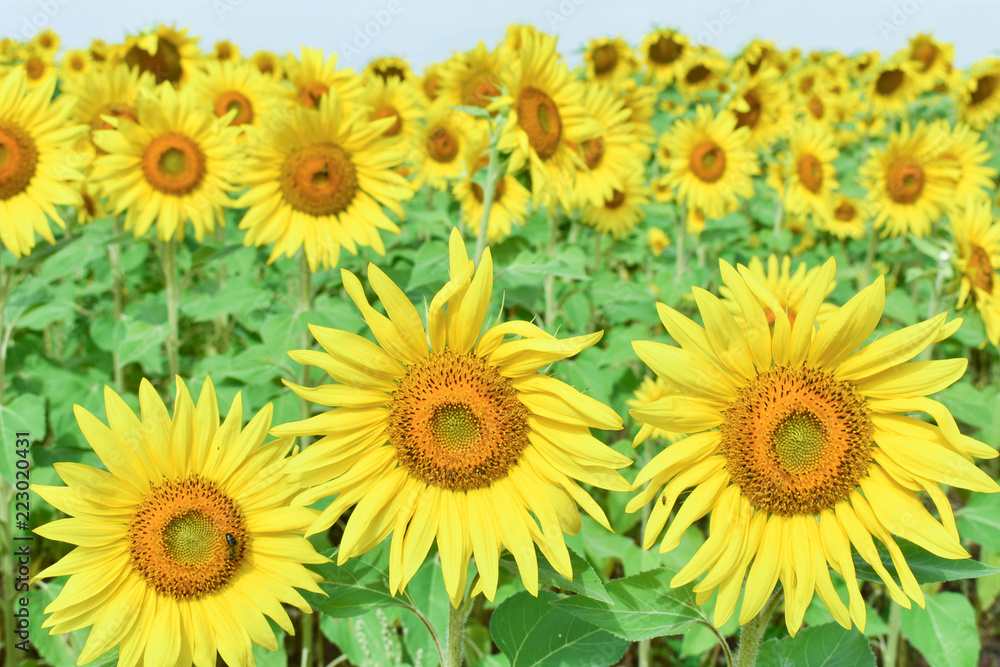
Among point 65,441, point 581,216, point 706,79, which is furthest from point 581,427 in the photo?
point 706,79

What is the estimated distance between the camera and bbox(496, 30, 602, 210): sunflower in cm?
324

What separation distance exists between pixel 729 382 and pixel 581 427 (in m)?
0.36

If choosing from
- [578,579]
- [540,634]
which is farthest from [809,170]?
[578,579]

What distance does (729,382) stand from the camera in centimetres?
166

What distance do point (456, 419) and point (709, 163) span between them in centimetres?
481

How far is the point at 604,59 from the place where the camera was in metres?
8.02

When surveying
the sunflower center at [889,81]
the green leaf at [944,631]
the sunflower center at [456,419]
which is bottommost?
the green leaf at [944,631]

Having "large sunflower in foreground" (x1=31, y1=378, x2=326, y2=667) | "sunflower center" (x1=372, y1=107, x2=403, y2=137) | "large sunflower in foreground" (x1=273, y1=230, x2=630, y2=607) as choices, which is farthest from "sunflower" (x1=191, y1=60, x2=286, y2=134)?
"large sunflower in foreground" (x1=273, y1=230, x2=630, y2=607)

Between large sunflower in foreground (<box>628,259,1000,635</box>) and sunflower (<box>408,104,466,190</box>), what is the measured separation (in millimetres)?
4793

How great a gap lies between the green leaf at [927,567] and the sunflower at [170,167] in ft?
10.7

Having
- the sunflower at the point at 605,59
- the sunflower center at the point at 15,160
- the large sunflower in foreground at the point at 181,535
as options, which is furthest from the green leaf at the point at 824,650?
the sunflower at the point at 605,59

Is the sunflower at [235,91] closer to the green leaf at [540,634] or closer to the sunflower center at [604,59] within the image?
the sunflower center at [604,59]

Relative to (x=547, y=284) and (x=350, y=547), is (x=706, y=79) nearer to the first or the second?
(x=547, y=284)

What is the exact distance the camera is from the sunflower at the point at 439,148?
20.2 feet
